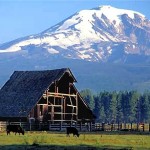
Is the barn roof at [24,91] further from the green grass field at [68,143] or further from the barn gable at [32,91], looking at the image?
the green grass field at [68,143]

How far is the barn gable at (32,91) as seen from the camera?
75375mm

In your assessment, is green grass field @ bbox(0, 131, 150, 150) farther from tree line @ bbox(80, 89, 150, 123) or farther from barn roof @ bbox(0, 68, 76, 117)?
tree line @ bbox(80, 89, 150, 123)

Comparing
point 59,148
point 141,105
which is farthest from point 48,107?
point 141,105

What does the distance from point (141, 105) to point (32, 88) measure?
117677mm

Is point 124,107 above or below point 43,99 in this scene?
above

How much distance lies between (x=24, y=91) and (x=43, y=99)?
Result: 3.08 metres

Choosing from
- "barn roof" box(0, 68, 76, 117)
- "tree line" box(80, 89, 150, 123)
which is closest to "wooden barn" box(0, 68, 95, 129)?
"barn roof" box(0, 68, 76, 117)

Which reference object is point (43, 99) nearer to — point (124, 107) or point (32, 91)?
point (32, 91)

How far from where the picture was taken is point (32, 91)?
77500mm

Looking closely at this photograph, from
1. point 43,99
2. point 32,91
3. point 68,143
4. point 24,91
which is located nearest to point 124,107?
point 43,99

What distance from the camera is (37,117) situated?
7644cm

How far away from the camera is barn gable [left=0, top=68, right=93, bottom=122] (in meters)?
75.4

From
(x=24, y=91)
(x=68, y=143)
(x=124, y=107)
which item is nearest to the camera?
(x=68, y=143)

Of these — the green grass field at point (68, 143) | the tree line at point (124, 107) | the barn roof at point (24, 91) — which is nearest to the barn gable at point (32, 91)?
the barn roof at point (24, 91)
